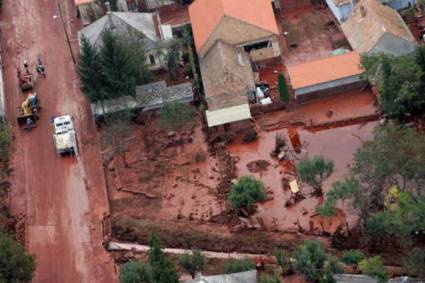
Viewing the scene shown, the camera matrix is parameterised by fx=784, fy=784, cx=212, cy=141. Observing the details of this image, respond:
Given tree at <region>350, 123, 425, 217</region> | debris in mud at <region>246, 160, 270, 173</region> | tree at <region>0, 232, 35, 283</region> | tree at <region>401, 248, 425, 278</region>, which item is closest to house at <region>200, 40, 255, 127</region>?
debris in mud at <region>246, 160, 270, 173</region>

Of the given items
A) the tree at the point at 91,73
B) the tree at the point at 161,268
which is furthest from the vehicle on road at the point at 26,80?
the tree at the point at 161,268

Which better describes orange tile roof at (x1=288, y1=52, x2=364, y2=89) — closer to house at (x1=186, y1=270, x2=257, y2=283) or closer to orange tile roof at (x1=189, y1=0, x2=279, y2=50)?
orange tile roof at (x1=189, y1=0, x2=279, y2=50)

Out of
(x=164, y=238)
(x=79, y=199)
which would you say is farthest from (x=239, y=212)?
(x=79, y=199)

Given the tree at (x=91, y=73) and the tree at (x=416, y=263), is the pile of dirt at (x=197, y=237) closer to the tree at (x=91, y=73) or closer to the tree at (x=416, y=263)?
the tree at (x=416, y=263)

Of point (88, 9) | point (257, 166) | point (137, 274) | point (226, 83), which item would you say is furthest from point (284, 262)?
point (88, 9)

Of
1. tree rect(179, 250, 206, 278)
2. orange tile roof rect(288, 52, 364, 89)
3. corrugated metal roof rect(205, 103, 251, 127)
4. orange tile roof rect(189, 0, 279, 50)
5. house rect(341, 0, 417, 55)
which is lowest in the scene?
tree rect(179, 250, 206, 278)

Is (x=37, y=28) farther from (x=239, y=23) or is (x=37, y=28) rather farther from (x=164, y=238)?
(x=164, y=238)
